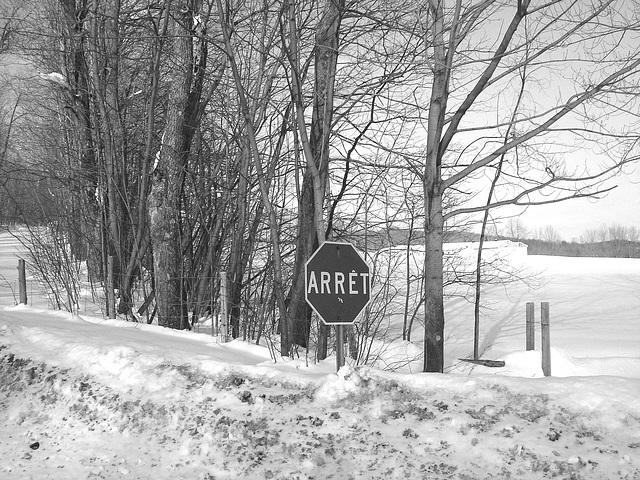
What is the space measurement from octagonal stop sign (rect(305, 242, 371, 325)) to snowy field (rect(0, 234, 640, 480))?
47 centimetres

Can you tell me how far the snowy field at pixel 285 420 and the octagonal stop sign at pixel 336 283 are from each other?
475 millimetres

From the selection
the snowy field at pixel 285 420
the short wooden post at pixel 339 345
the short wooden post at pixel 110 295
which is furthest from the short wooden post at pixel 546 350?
the short wooden post at pixel 110 295

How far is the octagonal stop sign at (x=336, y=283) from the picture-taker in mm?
4516

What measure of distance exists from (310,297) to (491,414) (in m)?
1.53

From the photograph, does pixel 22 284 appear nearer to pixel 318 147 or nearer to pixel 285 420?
pixel 318 147

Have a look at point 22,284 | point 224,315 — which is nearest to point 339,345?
point 224,315

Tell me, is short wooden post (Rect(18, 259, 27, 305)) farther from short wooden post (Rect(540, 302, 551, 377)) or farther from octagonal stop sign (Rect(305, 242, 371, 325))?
short wooden post (Rect(540, 302, 551, 377))

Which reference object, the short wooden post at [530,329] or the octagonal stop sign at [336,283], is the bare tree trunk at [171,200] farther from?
the short wooden post at [530,329]

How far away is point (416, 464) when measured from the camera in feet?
11.6

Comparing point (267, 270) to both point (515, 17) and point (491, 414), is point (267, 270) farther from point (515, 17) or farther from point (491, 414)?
point (491, 414)

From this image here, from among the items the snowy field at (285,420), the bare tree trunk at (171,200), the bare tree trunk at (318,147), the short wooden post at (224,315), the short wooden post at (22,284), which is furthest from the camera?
the short wooden post at (22,284)

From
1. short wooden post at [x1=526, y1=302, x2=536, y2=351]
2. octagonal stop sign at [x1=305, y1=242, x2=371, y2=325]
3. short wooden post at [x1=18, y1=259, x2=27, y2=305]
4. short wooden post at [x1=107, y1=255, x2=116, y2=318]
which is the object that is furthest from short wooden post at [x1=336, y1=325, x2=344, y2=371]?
short wooden post at [x1=18, y1=259, x2=27, y2=305]

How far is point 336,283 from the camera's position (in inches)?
183

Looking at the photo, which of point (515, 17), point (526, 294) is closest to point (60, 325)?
point (515, 17)
